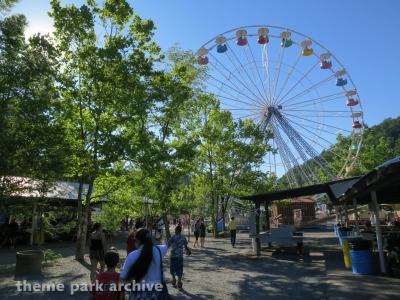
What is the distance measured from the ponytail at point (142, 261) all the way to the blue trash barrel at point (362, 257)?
7.83 m

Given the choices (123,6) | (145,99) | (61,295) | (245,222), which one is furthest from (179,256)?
(245,222)

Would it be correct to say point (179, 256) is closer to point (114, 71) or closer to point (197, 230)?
point (114, 71)

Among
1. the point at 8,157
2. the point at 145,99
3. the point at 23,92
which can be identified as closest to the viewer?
the point at 8,157

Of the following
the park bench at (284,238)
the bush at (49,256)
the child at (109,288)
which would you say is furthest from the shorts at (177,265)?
the park bench at (284,238)

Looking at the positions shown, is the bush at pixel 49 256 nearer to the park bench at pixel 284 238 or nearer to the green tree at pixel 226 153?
the park bench at pixel 284 238

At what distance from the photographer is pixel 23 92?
11.4 meters

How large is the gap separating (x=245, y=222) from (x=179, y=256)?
33340 mm

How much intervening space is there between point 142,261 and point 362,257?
26.2 ft

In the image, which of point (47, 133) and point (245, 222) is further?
point (245, 222)

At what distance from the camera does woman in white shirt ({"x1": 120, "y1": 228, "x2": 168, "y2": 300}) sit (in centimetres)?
429

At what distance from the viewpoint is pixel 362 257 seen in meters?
10.2

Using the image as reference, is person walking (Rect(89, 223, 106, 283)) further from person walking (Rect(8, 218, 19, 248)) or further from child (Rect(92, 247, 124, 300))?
person walking (Rect(8, 218, 19, 248))

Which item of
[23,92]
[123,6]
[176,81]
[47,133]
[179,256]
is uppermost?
[123,6]

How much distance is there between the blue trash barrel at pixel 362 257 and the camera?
400 inches
